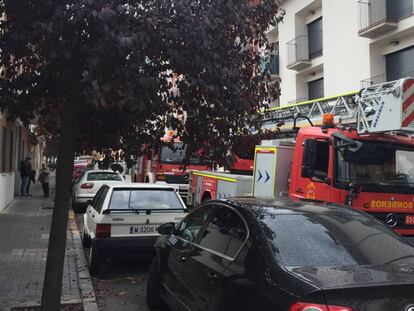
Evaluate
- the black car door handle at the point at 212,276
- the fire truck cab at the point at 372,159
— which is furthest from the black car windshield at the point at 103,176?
the black car door handle at the point at 212,276


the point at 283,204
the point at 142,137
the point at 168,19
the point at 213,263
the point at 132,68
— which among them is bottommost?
the point at 213,263

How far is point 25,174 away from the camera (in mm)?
21328

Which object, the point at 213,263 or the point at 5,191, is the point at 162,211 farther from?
the point at 5,191

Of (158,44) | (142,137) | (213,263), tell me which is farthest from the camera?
(142,137)

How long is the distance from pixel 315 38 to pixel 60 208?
17.3m

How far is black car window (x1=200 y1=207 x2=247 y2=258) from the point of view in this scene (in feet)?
13.8

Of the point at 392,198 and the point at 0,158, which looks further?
the point at 0,158

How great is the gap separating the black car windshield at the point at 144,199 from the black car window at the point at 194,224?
8.46 ft

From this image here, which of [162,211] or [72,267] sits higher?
[162,211]

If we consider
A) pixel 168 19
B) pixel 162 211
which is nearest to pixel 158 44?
pixel 168 19

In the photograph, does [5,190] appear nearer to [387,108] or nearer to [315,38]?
[387,108]

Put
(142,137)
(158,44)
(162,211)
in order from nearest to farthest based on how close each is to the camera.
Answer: (158,44) → (142,137) → (162,211)

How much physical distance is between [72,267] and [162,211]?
1752 millimetres

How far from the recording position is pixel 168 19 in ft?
14.9
